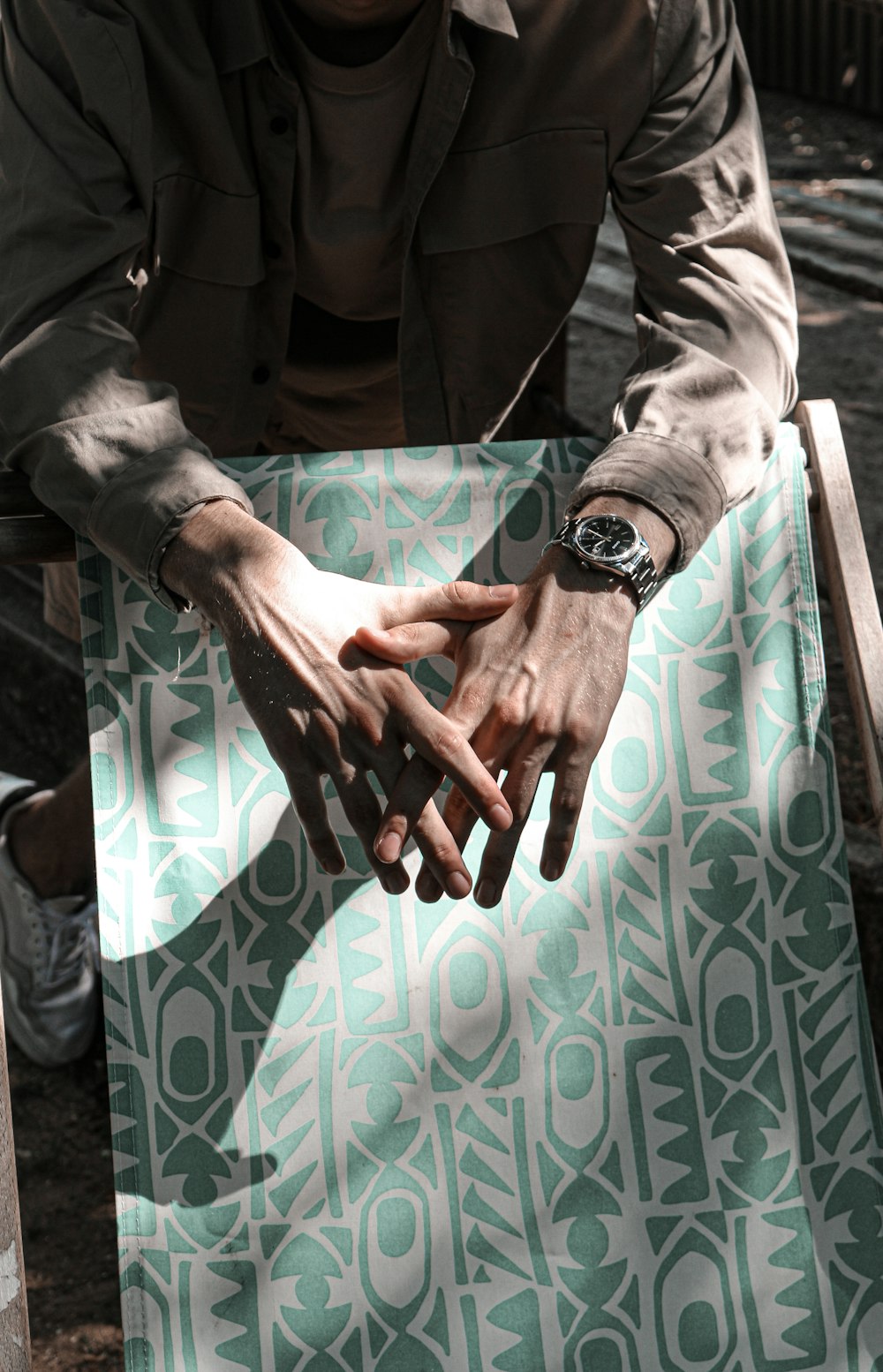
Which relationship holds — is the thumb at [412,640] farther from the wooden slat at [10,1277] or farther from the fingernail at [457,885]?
the wooden slat at [10,1277]

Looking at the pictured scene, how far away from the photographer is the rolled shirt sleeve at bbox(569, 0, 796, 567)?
5.22 ft

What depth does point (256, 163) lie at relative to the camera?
1.83 meters

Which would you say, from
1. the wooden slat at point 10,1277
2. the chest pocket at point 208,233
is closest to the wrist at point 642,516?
the chest pocket at point 208,233

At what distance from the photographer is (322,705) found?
4.52 feet

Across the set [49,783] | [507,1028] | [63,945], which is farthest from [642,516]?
[49,783]

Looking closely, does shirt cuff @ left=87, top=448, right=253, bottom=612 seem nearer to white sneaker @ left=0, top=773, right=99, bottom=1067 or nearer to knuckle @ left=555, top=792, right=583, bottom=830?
knuckle @ left=555, top=792, right=583, bottom=830

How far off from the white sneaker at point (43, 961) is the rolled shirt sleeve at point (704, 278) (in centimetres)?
150

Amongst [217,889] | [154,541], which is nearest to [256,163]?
[154,541]

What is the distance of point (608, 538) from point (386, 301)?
72 centimetres

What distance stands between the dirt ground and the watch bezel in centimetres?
101

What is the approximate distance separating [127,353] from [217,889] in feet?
1.96

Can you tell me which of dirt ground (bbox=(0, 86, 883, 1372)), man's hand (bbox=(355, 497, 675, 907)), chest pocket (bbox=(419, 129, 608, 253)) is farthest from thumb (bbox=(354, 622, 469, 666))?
dirt ground (bbox=(0, 86, 883, 1372))

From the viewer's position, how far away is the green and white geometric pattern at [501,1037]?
1459 mm

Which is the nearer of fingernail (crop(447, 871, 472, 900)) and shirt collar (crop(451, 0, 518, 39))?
fingernail (crop(447, 871, 472, 900))
